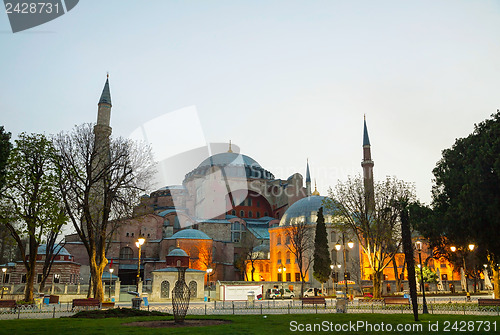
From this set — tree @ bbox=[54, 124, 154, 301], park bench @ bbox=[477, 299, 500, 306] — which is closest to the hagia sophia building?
tree @ bbox=[54, 124, 154, 301]

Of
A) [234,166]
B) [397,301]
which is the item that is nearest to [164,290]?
[397,301]

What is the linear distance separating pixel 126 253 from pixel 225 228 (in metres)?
13.5

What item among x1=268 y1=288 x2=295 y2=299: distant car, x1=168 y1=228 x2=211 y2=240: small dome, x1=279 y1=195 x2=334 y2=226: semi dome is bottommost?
x1=268 y1=288 x2=295 y2=299: distant car

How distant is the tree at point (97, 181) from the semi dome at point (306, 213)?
98.8ft

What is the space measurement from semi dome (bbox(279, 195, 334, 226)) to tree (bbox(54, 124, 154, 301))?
30112mm

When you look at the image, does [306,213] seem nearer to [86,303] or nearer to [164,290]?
[164,290]

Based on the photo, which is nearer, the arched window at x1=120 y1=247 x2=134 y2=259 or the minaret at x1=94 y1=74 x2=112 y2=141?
the minaret at x1=94 y1=74 x2=112 y2=141

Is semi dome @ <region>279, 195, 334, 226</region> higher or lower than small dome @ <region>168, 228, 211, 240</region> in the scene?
higher

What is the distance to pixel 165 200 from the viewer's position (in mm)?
69938

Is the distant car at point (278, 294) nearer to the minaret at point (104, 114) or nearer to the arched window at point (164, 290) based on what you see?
the arched window at point (164, 290)

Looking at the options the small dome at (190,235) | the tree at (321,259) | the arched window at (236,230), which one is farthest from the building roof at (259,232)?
the tree at (321,259)

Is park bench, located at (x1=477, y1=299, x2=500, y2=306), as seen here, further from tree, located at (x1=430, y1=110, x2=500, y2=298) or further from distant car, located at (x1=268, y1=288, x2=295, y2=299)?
distant car, located at (x1=268, y1=288, x2=295, y2=299)

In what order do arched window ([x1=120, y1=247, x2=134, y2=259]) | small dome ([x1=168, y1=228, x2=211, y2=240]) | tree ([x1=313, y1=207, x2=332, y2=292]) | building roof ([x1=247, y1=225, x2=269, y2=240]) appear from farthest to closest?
building roof ([x1=247, y1=225, x2=269, y2=240]) → arched window ([x1=120, y1=247, x2=134, y2=259]) → small dome ([x1=168, y1=228, x2=211, y2=240]) → tree ([x1=313, y1=207, x2=332, y2=292])

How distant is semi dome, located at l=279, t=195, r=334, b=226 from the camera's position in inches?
2031
